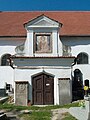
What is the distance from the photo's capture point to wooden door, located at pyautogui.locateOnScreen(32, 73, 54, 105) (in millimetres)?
19547

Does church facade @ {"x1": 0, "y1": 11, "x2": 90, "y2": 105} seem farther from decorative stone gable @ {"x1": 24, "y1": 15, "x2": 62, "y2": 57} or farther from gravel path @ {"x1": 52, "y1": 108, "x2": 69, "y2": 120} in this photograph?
gravel path @ {"x1": 52, "y1": 108, "x2": 69, "y2": 120}

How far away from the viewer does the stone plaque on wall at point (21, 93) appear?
1906 centimetres

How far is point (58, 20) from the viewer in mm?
31078

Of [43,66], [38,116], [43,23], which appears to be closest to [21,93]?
[43,66]

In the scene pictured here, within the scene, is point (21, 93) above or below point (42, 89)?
below

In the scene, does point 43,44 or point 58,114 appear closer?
point 58,114

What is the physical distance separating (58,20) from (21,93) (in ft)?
46.4

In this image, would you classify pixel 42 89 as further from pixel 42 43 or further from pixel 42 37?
pixel 42 37

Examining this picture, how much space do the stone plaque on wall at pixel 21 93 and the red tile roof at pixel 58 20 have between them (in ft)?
31.6

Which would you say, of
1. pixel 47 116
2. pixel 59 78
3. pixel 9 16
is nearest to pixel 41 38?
pixel 59 78

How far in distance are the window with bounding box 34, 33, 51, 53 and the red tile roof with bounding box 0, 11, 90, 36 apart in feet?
23.3

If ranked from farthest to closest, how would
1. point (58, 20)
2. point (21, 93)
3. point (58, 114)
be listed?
point (58, 20) → point (21, 93) → point (58, 114)

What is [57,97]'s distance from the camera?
1945cm

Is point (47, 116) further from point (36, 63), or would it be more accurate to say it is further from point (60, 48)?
point (60, 48)
